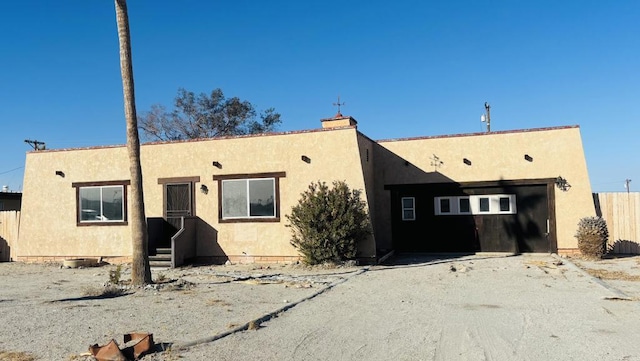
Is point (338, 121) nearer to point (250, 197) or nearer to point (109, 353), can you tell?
point (250, 197)

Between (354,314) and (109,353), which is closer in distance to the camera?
(109,353)

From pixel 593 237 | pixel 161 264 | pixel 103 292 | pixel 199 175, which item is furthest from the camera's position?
pixel 199 175

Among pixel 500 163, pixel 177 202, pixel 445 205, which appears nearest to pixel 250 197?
pixel 177 202

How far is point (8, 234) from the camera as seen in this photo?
20.1m

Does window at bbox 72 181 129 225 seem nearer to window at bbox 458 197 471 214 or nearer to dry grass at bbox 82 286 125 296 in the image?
dry grass at bbox 82 286 125 296

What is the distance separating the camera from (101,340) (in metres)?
7.11

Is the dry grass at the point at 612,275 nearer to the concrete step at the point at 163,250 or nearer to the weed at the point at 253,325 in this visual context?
the weed at the point at 253,325

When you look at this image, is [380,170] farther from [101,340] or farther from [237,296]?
[101,340]

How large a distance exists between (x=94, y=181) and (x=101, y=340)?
41.1 ft

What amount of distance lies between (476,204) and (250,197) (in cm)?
767

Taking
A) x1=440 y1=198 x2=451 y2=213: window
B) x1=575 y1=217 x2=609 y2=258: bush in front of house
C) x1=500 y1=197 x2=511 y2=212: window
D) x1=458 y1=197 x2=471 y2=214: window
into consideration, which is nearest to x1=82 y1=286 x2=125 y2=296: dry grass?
x1=440 y1=198 x2=451 y2=213: window

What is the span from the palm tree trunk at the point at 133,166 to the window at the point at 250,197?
5.12 m

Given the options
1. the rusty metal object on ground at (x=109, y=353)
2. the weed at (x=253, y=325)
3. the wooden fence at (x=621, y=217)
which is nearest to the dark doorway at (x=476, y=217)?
the wooden fence at (x=621, y=217)

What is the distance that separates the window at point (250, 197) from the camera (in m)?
16.8
